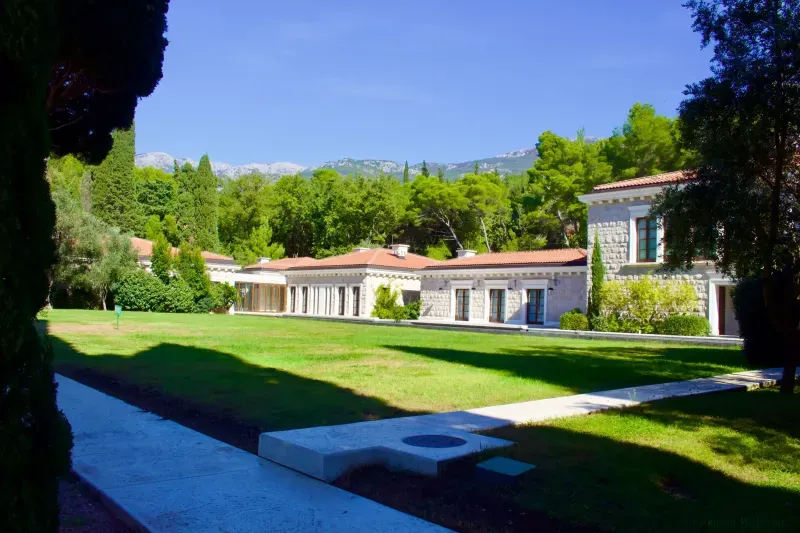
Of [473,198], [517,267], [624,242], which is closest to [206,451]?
[624,242]

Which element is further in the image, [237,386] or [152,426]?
[237,386]

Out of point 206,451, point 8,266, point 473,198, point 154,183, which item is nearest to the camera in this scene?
point 8,266

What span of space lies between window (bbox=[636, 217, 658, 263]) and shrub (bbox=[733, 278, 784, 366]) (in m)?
13.3

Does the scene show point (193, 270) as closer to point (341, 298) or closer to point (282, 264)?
point (341, 298)

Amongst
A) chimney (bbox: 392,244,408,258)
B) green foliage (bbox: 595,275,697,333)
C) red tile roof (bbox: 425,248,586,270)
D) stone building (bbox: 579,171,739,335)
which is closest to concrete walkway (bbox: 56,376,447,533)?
stone building (bbox: 579,171,739,335)

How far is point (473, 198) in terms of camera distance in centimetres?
5266

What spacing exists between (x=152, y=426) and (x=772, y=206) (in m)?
8.76

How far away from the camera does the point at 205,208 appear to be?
56.7m

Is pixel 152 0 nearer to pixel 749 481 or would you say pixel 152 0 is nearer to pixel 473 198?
pixel 749 481

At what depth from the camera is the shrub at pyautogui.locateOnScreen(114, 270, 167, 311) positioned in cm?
3762

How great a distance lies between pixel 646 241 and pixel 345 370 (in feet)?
66.1

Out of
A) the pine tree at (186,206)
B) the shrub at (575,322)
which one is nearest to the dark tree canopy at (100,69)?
the shrub at (575,322)

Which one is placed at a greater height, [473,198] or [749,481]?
[473,198]

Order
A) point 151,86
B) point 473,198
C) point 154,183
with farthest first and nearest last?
point 154,183 < point 473,198 < point 151,86
